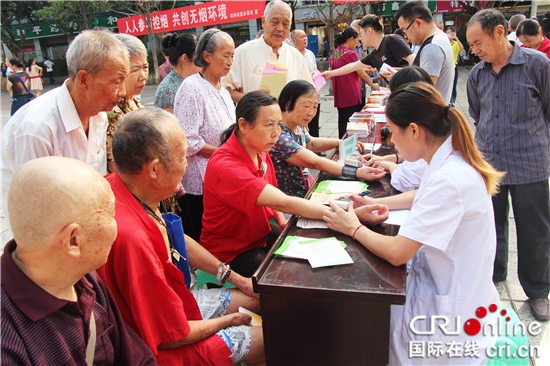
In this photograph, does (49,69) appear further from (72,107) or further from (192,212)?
(72,107)

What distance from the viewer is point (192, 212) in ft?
9.62

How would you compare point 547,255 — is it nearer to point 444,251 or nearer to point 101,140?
point 444,251

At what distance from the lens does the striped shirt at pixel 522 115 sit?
231 centimetres

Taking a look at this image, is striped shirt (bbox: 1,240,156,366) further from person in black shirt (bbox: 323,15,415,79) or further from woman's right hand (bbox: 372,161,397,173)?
person in black shirt (bbox: 323,15,415,79)

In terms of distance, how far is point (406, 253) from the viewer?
1.45 metres

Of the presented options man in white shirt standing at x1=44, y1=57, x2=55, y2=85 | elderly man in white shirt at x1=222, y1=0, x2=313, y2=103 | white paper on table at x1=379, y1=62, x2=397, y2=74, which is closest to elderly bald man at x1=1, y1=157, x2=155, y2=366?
elderly man in white shirt at x1=222, y1=0, x2=313, y2=103

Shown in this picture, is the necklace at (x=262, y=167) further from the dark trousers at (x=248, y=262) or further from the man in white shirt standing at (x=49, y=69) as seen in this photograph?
the man in white shirt standing at (x=49, y=69)

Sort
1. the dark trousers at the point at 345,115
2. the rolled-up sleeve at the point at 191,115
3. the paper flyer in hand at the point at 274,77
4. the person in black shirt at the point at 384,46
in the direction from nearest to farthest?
1. the rolled-up sleeve at the point at 191,115
2. the paper flyer in hand at the point at 274,77
3. the person in black shirt at the point at 384,46
4. the dark trousers at the point at 345,115

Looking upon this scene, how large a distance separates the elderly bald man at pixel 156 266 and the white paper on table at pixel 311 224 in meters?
0.53

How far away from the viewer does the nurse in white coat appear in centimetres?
139

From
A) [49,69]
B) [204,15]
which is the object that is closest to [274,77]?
[204,15]

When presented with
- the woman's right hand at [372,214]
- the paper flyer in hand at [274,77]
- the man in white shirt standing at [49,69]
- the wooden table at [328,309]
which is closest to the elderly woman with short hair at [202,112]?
the paper flyer in hand at [274,77]

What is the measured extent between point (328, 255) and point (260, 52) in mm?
2531

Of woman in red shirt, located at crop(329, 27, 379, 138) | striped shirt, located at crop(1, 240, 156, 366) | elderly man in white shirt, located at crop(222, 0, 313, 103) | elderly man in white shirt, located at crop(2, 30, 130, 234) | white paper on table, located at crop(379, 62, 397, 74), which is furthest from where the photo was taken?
woman in red shirt, located at crop(329, 27, 379, 138)
